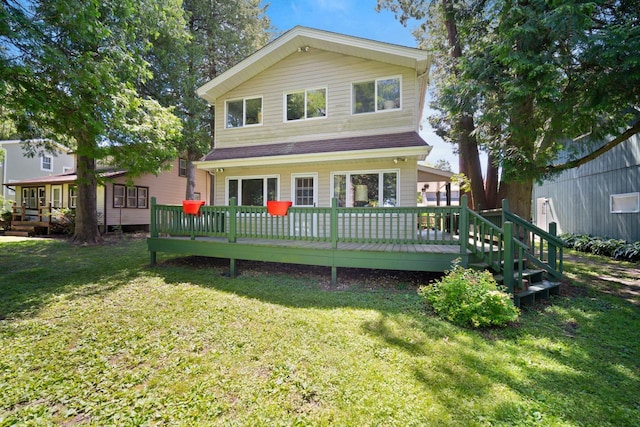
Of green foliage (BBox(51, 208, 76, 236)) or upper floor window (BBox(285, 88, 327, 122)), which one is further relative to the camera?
green foliage (BBox(51, 208, 76, 236))

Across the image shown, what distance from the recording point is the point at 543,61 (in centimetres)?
575

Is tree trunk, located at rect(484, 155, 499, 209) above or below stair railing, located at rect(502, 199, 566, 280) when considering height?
above


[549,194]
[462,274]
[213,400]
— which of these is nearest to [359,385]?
[213,400]

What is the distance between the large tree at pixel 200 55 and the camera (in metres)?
15.2

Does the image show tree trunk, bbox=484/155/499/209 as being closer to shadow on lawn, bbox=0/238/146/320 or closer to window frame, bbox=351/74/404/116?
window frame, bbox=351/74/404/116

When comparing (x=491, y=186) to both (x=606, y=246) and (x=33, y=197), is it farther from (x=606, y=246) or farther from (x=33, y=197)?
(x=33, y=197)

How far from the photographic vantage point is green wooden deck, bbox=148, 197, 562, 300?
584 cm

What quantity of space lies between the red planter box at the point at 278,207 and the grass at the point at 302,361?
6.75 ft

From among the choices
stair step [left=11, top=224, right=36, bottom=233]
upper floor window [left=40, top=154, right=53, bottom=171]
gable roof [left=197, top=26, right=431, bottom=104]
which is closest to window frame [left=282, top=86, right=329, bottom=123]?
gable roof [left=197, top=26, right=431, bottom=104]

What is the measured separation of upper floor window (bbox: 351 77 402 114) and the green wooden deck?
3.93m

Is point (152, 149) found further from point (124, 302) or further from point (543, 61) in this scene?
point (543, 61)

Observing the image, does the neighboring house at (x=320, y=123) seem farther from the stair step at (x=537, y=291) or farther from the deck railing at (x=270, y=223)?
the stair step at (x=537, y=291)

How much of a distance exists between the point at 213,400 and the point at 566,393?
357 centimetres

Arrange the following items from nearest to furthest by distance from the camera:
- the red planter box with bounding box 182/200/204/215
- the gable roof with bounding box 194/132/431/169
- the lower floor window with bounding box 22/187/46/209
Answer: the red planter box with bounding box 182/200/204/215
the gable roof with bounding box 194/132/431/169
the lower floor window with bounding box 22/187/46/209
